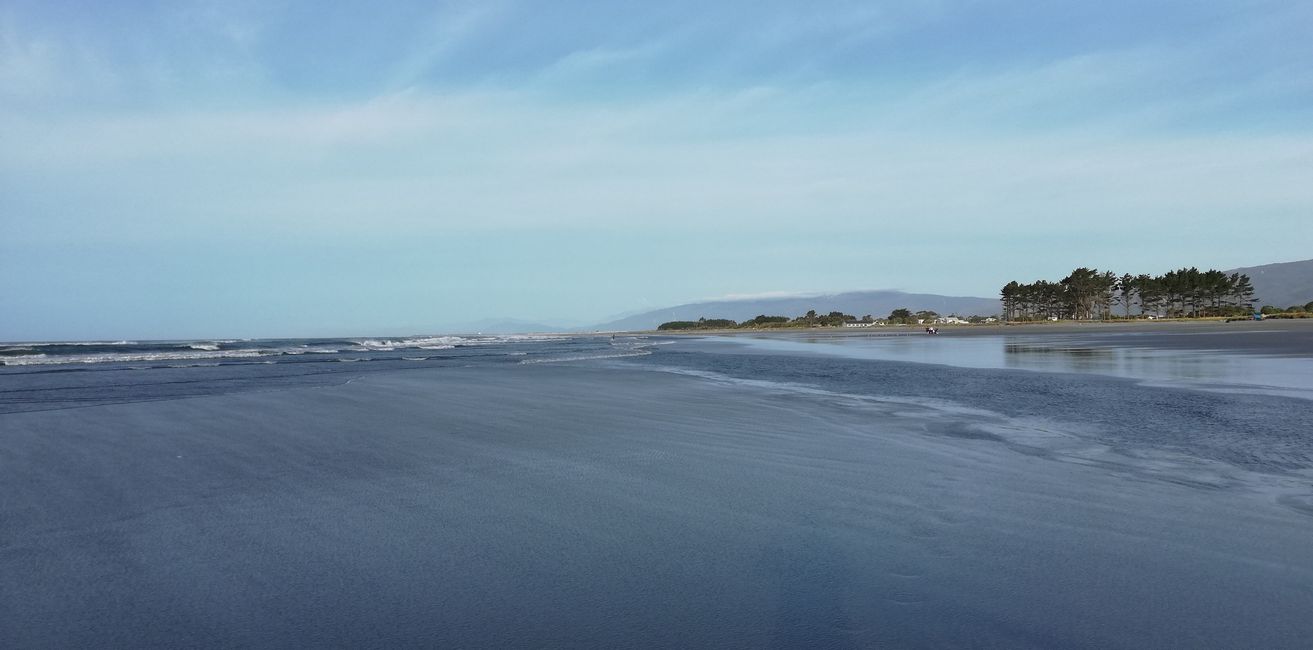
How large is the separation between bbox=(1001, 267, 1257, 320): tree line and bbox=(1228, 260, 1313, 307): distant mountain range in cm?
7669

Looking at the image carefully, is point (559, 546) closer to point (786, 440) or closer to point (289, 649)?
point (289, 649)

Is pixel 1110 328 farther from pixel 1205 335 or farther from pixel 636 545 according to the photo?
pixel 636 545

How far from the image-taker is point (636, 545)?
4320 millimetres

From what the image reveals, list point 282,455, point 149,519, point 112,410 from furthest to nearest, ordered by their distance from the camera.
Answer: point 112,410, point 282,455, point 149,519

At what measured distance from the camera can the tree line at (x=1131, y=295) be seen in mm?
84625

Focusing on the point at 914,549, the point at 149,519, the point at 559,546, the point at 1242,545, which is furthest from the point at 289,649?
the point at 1242,545

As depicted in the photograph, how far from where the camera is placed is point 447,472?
654cm

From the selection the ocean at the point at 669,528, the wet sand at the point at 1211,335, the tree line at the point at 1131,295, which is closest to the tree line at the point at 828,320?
the tree line at the point at 1131,295

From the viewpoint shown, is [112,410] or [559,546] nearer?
[559,546]

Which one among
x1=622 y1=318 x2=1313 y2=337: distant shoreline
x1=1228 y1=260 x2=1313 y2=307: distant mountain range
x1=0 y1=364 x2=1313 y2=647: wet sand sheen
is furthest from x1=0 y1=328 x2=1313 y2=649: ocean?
x1=1228 y1=260 x2=1313 y2=307: distant mountain range

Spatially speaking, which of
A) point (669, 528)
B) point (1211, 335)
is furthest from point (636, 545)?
point (1211, 335)

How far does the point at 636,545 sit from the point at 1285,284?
231m

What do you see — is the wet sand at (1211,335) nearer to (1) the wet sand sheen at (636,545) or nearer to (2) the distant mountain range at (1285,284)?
(1) the wet sand sheen at (636,545)

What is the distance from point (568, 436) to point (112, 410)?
7.79 metres
